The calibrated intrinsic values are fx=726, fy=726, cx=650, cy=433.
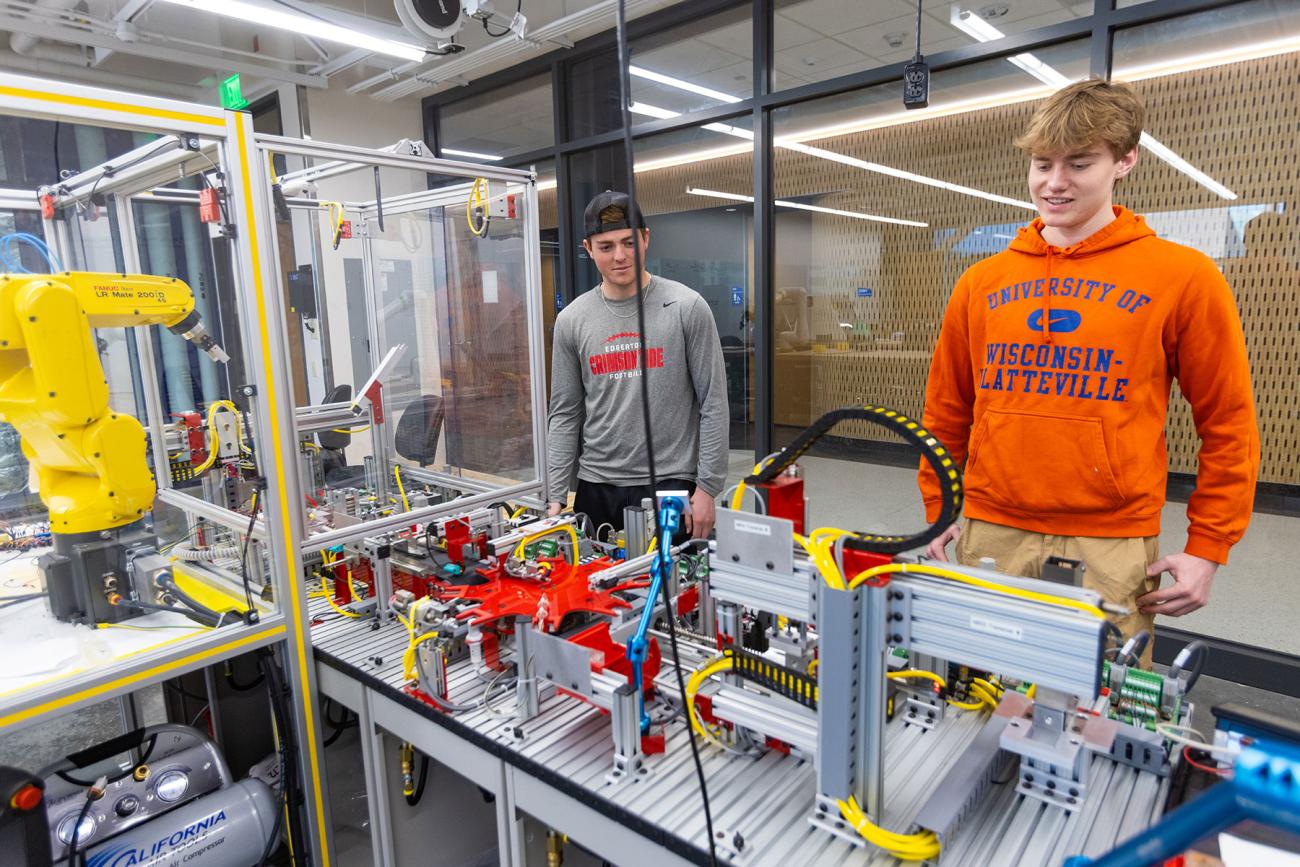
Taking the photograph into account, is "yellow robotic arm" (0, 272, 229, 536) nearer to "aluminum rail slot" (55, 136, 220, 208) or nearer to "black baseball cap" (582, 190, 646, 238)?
"aluminum rail slot" (55, 136, 220, 208)

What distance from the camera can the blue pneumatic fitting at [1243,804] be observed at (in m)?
0.47

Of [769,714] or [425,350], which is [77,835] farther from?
[425,350]

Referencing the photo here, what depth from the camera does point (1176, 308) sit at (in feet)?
4.48

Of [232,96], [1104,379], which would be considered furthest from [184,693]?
[1104,379]

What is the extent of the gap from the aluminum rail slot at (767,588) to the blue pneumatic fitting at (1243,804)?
Result: 1.50ft

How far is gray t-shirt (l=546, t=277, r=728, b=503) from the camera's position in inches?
88.4

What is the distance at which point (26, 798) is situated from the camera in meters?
1.07

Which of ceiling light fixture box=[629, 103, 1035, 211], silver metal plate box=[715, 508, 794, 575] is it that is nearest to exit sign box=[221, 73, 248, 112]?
silver metal plate box=[715, 508, 794, 575]

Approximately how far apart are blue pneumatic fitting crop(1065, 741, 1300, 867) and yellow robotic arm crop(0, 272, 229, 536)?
189 centimetres

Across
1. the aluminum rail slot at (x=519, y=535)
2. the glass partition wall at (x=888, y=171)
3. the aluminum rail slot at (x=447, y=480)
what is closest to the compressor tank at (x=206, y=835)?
the aluminum rail slot at (x=519, y=535)

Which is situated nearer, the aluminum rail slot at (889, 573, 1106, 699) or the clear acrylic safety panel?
the aluminum rail slot at (889, 573, 1106, 699)

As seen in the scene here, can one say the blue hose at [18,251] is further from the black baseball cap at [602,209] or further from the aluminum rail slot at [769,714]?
the aluminum rail slot at [769,714]

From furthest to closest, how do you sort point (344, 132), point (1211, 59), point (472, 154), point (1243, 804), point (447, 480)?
point (472, 154) < point (344, 132) < point (1211, 59) < point (447, 480) < point (1243, 804)

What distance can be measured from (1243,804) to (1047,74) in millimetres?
3391
